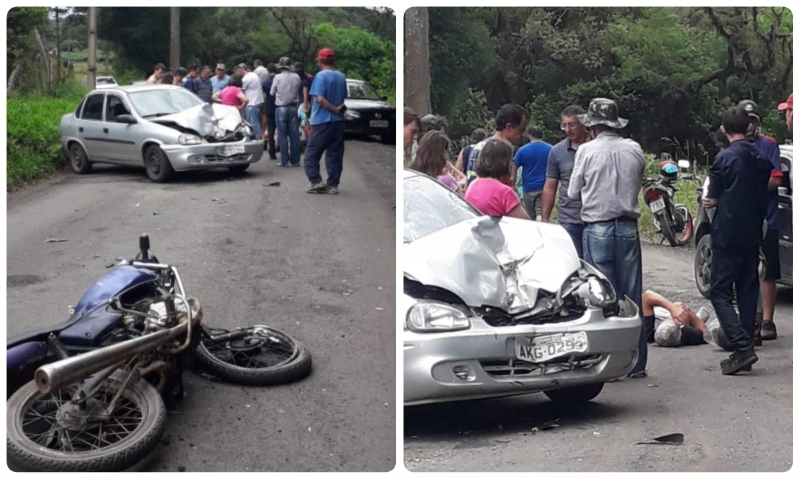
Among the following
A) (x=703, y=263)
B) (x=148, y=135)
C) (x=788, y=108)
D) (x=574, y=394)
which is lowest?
(x=574, y=394)

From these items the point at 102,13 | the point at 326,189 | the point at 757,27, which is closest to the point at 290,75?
the point at 326,189

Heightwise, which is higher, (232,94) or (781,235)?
(232,94)

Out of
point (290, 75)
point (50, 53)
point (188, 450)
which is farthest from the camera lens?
point (290, 75)

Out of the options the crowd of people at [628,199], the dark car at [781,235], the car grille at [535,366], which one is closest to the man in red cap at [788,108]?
the crowd of people at [628,199]

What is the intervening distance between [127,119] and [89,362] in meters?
1.09

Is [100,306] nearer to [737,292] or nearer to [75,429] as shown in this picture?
[75,429]

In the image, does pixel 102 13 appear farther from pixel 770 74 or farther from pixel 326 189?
pixel 770 74

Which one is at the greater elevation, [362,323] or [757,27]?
[757,27]

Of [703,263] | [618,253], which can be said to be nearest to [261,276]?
[618,253]

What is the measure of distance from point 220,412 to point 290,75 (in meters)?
1.18

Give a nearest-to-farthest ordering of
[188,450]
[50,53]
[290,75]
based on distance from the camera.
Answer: [188,450], [50,53], [290,75]

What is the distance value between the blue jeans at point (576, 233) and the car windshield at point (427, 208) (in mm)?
387

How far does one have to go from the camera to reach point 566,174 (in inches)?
160

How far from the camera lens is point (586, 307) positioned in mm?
3717
